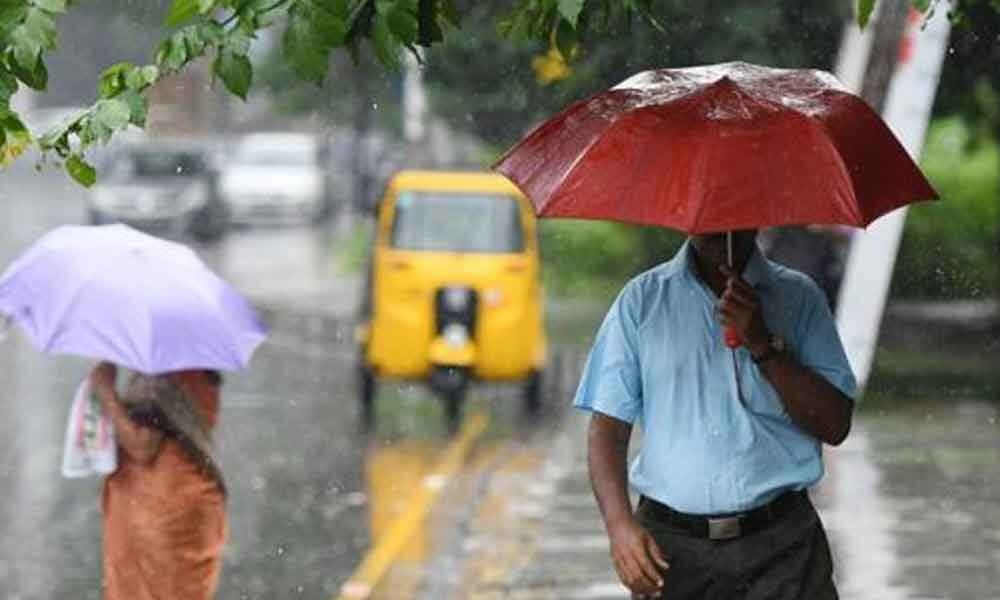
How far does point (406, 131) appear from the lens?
124 feet

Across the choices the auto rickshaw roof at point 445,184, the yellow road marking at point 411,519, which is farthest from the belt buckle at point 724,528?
the auto rickshaw roof at point 445,184

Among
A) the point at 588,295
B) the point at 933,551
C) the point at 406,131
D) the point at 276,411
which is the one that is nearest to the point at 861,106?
the point at 933,551

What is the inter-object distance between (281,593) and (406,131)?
27.0 metres

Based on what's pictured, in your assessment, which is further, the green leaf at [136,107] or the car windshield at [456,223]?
the car windshield at [456,223]

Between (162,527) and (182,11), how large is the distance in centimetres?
259

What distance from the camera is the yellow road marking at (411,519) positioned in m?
11.4

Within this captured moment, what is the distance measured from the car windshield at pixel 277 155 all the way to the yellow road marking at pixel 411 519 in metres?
29.1

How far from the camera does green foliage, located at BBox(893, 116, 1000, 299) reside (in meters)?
26.2

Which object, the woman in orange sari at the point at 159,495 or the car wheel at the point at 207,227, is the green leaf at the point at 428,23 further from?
the car wheel at the point at 207,227

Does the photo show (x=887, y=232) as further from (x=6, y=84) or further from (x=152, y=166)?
(x=152, y=166)

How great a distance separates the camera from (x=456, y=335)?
18141 mm

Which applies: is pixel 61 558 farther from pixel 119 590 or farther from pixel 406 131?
pixel 406 131

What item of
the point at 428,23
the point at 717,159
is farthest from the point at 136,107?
the point at 717,159

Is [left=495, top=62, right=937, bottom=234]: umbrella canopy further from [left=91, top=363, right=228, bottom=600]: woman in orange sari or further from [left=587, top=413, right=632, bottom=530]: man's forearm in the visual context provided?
[left=91, top=363, right=228, bottom=600]: woman in orange sari
